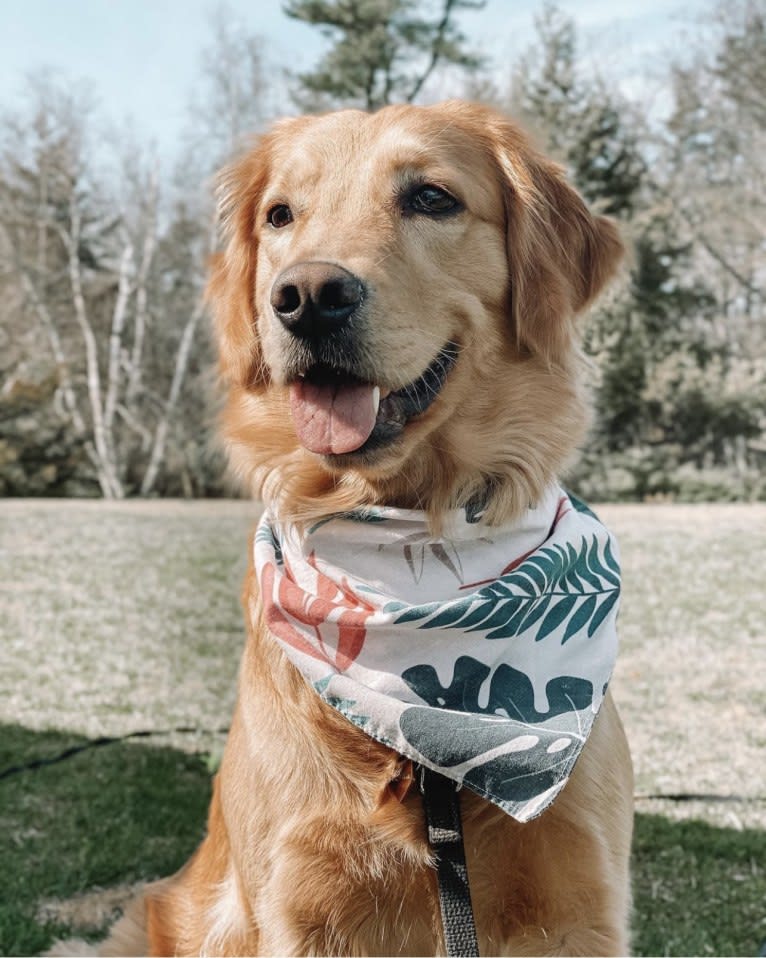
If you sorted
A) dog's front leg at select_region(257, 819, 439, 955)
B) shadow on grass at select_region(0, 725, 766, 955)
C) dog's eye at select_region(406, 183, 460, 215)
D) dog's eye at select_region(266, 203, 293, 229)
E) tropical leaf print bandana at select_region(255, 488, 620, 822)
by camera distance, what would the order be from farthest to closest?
shadow on grass at select_region(0, 725, 766, 955)
dog's eye at select_region(266, 203, 293, 229)
dog's eye at select_region(406, 183, 460, 215)
tropical leaf print bandana at select_region(255, 488, 620, 822)
dog's front leg at select_region(257, 819, 439, 955)

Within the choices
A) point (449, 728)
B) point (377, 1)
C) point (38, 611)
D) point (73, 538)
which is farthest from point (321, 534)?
point (73, 538)

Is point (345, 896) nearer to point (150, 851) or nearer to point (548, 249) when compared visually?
point (548, 249)

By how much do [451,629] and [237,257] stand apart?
A: 1.34 metres

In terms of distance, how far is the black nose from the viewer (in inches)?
77.1

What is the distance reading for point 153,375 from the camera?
1947 cm

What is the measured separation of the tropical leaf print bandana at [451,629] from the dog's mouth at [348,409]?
0.30 meters

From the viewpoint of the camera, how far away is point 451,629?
226cm

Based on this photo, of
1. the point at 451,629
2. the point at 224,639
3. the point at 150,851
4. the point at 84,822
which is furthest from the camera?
the point at 224,639

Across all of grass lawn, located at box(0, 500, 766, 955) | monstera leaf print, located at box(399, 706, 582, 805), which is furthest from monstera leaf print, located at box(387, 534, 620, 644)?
grass lawn, located at box(0, 500, 766, 955)

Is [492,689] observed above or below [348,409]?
below

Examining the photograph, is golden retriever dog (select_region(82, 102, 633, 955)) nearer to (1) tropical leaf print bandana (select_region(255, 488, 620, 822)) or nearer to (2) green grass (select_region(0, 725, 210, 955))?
(1) tropical leaf print bandana (select_region(255, 488, 620, 822))

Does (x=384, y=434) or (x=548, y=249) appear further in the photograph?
(x=548, y=249)

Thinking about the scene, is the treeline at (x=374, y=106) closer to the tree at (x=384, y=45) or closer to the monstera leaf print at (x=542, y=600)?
the tree at (x=384, y=45)

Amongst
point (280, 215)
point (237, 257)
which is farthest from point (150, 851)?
point (280, 215)
